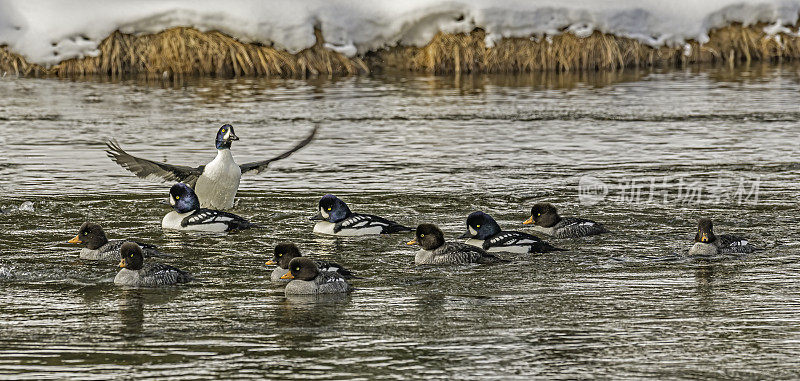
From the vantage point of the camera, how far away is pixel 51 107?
20281 millimetres

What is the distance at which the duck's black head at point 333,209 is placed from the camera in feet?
35.0

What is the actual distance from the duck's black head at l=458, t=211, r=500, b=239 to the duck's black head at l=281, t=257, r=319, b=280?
6.36ft

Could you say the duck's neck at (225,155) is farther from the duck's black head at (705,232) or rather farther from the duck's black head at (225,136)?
the duck's black head at (705,232)

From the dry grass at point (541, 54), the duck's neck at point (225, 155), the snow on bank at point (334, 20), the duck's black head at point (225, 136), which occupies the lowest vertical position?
the duck's neck at point (225, 155)

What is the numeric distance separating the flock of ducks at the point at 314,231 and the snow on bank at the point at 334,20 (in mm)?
12152

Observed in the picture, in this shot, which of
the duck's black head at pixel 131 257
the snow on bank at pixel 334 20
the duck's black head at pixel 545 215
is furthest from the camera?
the snow on bank at pixel 334 20

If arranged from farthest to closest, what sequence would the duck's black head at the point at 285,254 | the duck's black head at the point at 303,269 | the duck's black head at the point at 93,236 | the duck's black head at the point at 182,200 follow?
the duck's black head at the point at 182,200 → the duck's black head at the point at 93,236 → the duck's black head at the point at 285,254 → the duck's black head at the point at 303,269

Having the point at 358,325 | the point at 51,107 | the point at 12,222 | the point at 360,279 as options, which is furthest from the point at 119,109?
the point at 358,325

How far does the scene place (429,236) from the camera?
9414 mm

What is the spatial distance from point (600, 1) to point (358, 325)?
62.5ft

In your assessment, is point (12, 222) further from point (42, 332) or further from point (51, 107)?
point (51, 107)

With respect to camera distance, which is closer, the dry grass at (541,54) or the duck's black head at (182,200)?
the duck's black head at (182,200)

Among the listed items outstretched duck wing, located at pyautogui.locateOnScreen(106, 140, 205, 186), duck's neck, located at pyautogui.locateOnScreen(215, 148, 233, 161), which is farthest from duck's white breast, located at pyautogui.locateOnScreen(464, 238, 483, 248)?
outstretched duck wing, located at pyautogui.locateOnScreen(106, 140, 205, 186)

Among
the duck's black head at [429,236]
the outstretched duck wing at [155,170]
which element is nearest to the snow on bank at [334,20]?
the outstretched duck wing at [155,170]
